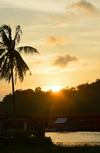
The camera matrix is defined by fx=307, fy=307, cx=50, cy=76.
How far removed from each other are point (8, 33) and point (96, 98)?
10373cm

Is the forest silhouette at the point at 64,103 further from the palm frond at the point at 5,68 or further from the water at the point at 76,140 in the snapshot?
the palm frond at the point at 5,68

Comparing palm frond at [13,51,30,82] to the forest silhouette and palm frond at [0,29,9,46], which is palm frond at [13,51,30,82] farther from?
the forest silhouette

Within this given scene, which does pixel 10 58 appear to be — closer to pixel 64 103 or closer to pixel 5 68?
pixel 5 68

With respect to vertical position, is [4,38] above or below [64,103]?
above

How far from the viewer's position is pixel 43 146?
3875 centimetres

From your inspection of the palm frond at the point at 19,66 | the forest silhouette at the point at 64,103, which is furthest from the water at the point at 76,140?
the forest silhouette at the point at 64,103

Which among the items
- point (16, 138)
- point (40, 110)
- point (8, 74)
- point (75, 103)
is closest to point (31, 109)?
point (40, 110)

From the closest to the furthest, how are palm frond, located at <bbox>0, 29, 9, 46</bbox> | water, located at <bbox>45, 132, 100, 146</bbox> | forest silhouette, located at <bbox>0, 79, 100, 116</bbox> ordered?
palm frond, located at <bbox>0, 29, 9, 46</bbox>, water, located at <bbox>45, 132, 100, 146</bbox>, forest silhouette, located at <bbox>0, 79, 100, 116</bbox>

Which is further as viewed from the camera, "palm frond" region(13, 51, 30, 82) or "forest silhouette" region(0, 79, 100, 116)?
"forest silhouette" region(0, 79, 100, 116)

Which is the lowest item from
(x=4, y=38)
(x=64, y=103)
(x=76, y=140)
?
(x=76, y=140)

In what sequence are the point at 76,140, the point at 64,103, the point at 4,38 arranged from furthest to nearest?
the point at 64,103
the point at 76,140
the point at 4,38

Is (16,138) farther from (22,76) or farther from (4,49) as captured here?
(4,49)

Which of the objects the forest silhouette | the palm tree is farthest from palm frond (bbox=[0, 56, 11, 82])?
the forest silhouette

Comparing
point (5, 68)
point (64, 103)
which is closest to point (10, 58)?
point (5, 68)
